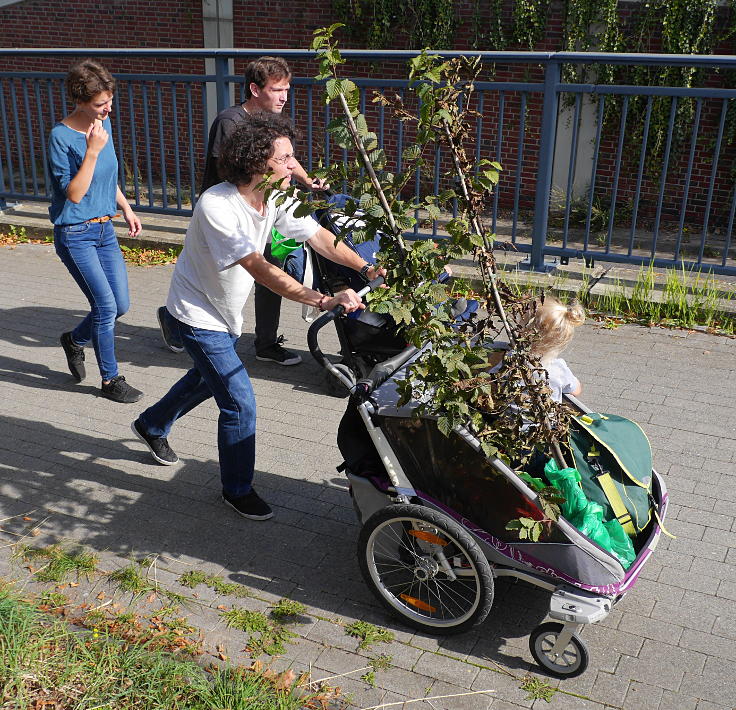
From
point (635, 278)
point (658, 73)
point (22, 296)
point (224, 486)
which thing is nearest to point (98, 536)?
point (224, 486)

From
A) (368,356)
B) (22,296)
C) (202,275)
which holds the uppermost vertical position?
(202,275)

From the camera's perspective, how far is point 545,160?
24.7ft

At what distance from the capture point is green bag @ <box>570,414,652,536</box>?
11.7 ft

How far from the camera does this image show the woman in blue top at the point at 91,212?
5168mm

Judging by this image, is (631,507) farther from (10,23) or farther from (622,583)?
(10,23)

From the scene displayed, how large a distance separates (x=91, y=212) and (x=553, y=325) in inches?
120

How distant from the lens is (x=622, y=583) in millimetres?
3305

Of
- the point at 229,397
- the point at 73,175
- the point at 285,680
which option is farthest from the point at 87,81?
the point at 285,680

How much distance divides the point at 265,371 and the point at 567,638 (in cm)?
339

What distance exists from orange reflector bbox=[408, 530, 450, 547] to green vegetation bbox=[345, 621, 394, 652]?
1.42 ft

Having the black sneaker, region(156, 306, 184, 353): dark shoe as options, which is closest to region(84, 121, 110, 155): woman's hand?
region(156, 306, 184, 353): dark shoe

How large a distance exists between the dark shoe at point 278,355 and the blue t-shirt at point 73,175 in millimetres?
1445

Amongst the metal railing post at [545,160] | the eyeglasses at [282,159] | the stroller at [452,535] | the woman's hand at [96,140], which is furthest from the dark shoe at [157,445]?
the metal railing post at [545,160]

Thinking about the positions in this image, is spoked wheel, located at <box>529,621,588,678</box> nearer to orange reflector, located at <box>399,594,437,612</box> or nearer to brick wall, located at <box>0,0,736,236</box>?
orange reflector, located at <box>399,594,437,612</box>
